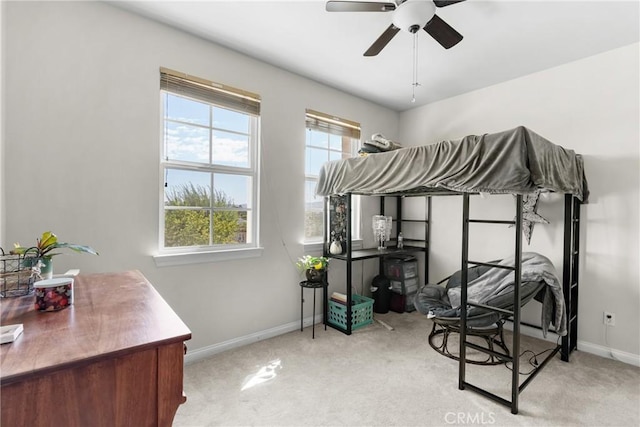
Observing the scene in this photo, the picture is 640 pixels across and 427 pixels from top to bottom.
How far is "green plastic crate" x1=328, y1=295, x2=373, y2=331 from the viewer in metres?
3.13

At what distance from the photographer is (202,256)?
253cm

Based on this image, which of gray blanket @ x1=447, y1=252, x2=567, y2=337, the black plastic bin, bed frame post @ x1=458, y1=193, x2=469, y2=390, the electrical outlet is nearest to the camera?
bed frame post @ x1=458, y1=193, x2=469, y2=390

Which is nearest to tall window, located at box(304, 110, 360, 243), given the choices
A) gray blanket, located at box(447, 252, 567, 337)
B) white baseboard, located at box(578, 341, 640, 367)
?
gray blanket, located at box(447, 252, 567, 337)

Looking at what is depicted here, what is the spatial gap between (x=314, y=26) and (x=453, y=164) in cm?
147

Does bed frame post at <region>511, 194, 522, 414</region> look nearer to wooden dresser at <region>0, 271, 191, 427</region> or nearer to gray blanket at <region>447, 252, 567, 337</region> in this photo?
gray blanket at <region>447, 252, 567, 337</region>

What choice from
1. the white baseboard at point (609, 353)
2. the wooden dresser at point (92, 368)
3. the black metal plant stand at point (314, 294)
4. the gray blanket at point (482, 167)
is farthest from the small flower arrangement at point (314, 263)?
the white baseboard at point (609, 353)

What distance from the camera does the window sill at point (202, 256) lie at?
2338 millimetres

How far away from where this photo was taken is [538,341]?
294cm

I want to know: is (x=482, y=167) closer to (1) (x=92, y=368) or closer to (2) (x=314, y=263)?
(2) (x=314, y=263)

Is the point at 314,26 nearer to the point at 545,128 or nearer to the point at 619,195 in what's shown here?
the point at 545,128

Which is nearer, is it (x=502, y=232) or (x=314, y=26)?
(x=314, y=26)

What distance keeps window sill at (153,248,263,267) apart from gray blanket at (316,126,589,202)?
3.81 ft

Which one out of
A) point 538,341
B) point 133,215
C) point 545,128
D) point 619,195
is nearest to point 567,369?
point 538,341

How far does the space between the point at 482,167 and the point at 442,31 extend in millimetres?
905
